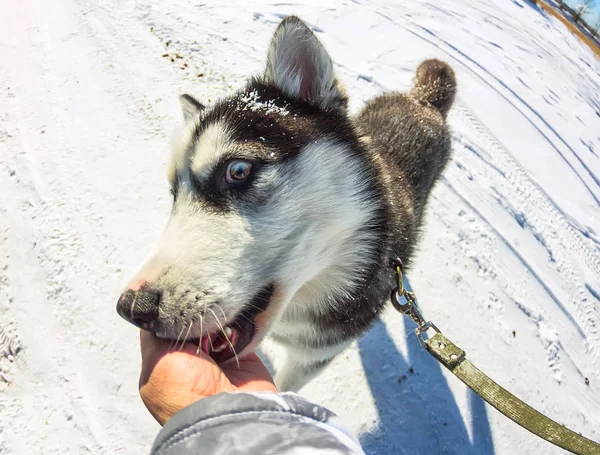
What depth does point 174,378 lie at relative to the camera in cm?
94

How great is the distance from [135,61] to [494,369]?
151 inches

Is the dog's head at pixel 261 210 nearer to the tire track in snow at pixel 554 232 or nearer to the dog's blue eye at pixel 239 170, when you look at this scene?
the dog's blue eye at pixel 239 170

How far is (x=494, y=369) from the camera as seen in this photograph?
2447 millimetres

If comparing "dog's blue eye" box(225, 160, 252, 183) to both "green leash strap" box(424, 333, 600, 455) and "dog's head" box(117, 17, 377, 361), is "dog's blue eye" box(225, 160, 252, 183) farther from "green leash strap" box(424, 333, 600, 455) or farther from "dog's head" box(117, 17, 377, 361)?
"green leash strap" box(424, 333, 600, 455)

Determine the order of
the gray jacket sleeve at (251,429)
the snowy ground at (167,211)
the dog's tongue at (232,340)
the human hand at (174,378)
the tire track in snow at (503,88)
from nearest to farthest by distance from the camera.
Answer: the gray jacket sleeve at (251,429) → the human hand at (174,378) → the dog's tongue at (232,340) → the snowy ground at (167,211) → the tire track in snow at (503,88)

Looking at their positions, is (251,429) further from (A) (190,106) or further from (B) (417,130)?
(B) (417,130)

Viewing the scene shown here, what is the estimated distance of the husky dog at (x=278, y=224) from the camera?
3.48ft

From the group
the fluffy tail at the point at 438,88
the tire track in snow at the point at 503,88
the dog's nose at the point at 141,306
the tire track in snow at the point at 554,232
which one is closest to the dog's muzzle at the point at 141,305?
the dog's nose at the point at 141,306

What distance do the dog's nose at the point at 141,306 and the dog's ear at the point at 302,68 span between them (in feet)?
2.99

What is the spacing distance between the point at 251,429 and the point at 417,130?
2.05m

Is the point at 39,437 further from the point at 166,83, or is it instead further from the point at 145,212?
the point at 166,83

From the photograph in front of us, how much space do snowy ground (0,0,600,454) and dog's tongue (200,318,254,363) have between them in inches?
44.4

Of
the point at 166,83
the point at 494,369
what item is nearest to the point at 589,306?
the point at 494,369

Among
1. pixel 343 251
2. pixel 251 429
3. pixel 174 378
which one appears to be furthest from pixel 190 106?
pixel 251 429
